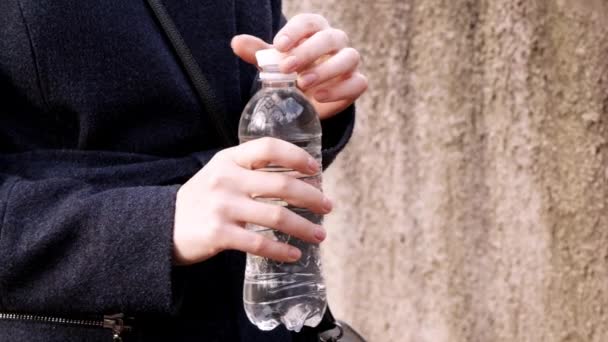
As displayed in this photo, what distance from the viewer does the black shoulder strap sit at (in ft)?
4.22

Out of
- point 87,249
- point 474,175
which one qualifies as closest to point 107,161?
point 87,249

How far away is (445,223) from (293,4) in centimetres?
67

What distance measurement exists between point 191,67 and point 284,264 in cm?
35

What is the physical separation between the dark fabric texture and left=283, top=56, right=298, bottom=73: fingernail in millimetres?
178

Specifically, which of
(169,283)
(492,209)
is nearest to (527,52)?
(492,209)

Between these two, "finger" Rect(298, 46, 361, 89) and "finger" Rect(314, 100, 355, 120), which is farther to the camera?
"finger" Rect(314, 100, 355, 120)

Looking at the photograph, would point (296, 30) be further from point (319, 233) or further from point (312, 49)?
point (319, 233)

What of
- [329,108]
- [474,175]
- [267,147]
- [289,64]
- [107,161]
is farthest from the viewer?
[474,175]

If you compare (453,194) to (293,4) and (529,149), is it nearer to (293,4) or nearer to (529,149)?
(529,149)

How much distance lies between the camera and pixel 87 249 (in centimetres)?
115

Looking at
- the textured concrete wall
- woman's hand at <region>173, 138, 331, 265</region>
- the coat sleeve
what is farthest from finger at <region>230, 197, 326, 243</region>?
the textured concrete wall

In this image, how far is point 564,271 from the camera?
184 cm

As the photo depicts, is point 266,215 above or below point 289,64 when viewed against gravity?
below

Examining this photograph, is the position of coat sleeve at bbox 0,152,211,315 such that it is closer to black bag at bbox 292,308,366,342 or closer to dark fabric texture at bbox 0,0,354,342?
dark fabric texture at bbox 0,0,354,342
